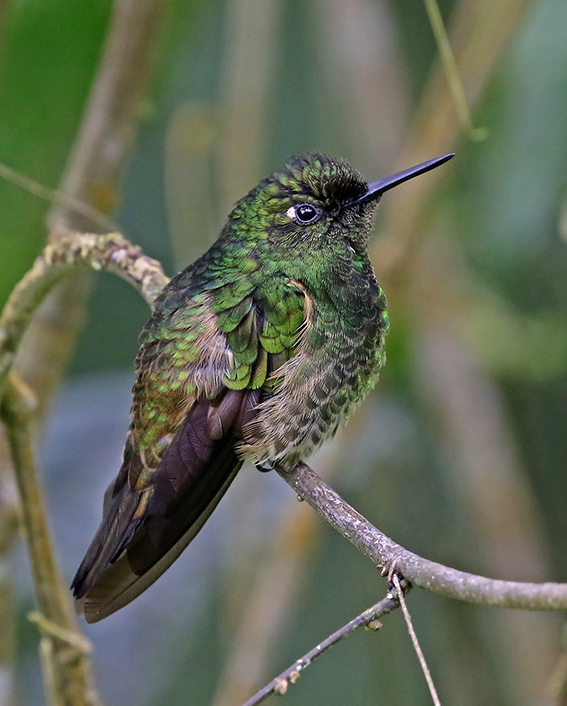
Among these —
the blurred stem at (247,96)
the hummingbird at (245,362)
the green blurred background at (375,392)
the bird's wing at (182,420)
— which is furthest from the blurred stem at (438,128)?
the bird's wing at (182,420)

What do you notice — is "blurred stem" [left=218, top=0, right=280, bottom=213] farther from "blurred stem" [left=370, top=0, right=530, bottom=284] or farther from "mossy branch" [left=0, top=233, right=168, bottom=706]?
"mossy branch" [left=0, top=233, right=168, bottom=706]

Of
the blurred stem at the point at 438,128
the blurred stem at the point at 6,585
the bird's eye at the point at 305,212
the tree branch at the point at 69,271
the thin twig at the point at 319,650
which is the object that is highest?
the blurred stem at the point at 438,128

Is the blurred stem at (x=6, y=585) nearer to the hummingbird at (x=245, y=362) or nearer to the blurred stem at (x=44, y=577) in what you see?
the blurred stem at (x=44, y=577)

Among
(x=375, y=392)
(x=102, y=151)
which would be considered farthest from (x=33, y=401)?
(x=375, y=392)

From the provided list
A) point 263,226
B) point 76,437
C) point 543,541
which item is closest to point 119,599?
point 263,226

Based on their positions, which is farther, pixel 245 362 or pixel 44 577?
pixel 44 577

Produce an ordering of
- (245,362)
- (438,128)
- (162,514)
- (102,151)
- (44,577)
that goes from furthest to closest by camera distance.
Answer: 1. (438,128)
2. (102,151)
3. (44,577)
4. (245,362)
5. (162,514)

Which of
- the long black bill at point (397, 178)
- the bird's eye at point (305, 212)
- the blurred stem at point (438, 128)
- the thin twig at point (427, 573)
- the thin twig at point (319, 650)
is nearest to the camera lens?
the thin twig at point (427, 573)

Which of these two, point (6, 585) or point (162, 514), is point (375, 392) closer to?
point (6, 585)
